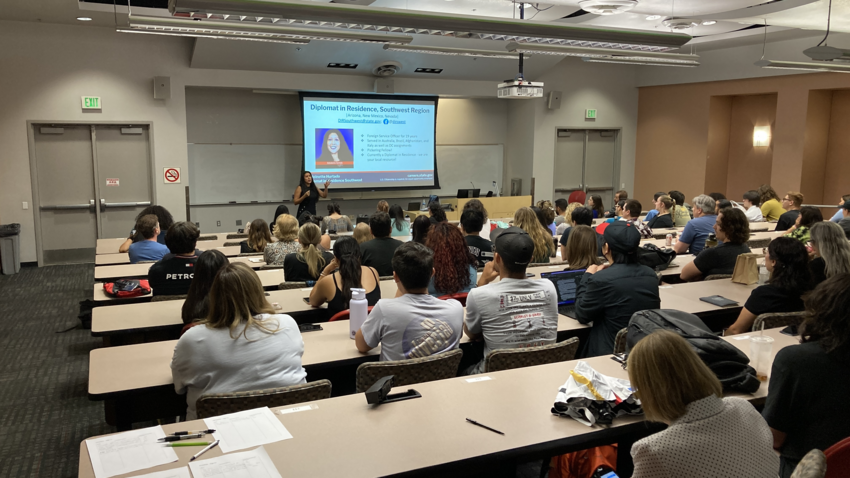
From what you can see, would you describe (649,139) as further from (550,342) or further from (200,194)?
(550,342)

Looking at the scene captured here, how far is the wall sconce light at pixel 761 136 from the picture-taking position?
12102 millimetres

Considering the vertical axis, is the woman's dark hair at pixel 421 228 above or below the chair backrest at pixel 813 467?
above

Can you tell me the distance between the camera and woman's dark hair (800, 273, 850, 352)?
Result: 2164 millimetres

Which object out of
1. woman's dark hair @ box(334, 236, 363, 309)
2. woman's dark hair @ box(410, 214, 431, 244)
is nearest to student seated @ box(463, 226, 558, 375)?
woman's dark hair @ box(334, 236, 363, 309)

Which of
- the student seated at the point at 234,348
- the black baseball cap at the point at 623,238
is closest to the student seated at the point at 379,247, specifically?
the black baseball cap at the point at 623,238

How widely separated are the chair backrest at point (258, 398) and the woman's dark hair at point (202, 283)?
1046mm

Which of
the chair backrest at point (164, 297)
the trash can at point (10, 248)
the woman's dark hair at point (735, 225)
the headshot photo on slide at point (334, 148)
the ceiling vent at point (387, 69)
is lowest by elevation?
the trash can at point (10, 248)

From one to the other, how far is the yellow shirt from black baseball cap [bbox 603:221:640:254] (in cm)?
672

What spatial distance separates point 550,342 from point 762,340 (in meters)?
1.00

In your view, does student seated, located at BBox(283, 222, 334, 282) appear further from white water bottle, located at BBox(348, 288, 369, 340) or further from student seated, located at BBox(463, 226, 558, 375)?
student seated, located at BBox(463, 226, 558, 375)

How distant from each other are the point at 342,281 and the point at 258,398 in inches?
62.1

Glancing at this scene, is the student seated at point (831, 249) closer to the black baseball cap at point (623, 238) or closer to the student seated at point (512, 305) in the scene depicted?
the black baseball cap at point (623, 238)

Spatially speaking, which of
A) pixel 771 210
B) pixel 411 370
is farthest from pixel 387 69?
pixel 411 370

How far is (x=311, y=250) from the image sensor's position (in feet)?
15.6
